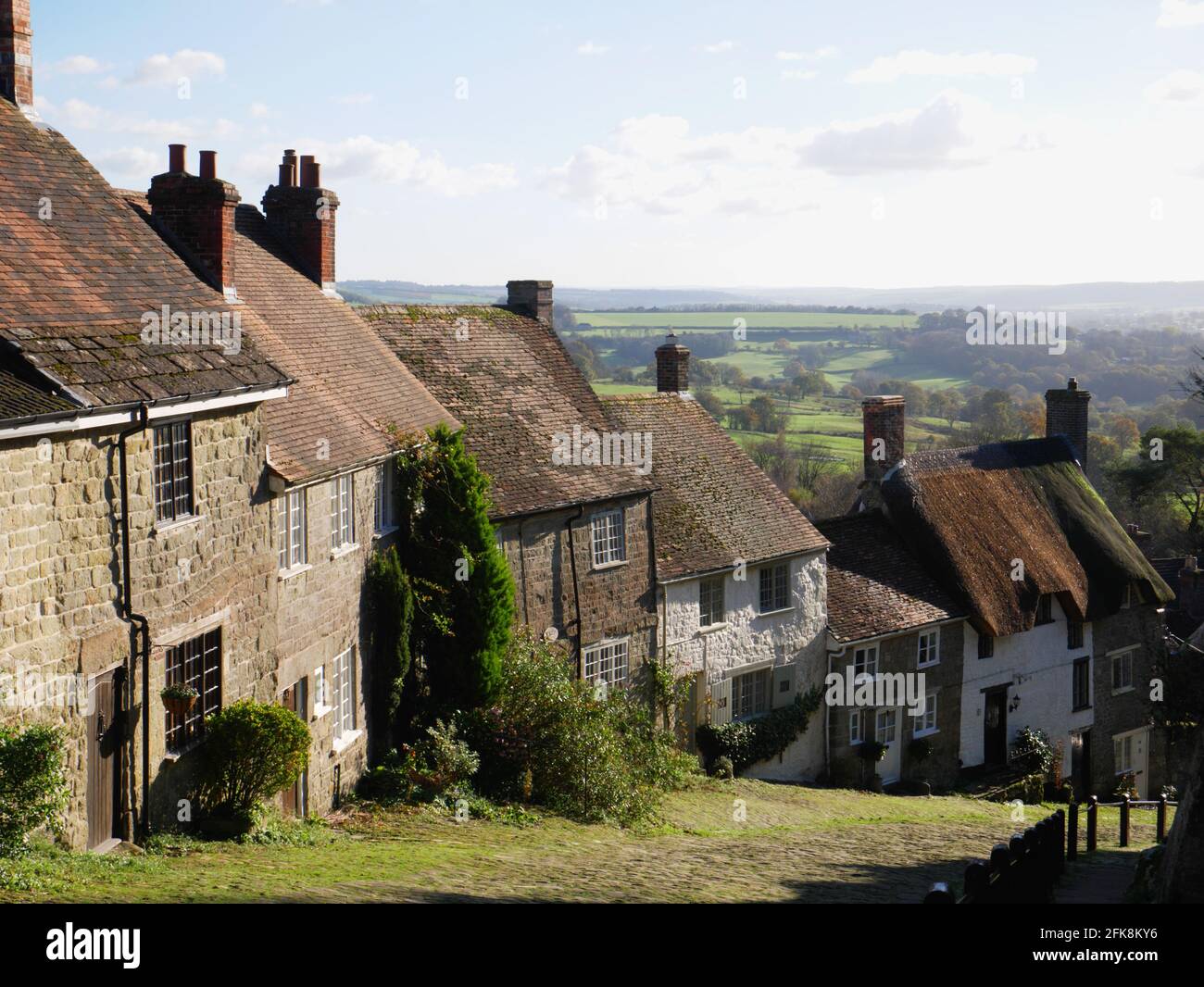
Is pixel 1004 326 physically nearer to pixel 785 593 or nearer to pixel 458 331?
pixel 785 593

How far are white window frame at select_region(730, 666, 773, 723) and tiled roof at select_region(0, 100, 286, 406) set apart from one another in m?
16.3

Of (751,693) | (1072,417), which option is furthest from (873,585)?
(1072,417)

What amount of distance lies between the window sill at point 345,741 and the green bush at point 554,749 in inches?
89.5

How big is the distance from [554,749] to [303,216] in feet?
37.7

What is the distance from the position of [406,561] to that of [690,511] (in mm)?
9366

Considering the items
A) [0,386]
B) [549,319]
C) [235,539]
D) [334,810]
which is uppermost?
[549,319]

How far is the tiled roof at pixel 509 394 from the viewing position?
25219mm

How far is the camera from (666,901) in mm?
13688

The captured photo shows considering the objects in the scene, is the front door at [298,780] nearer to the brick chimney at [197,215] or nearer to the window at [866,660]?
the brick chimney at [197,215]

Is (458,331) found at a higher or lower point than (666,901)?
higher

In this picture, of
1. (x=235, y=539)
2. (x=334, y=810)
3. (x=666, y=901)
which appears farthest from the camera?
(x=334, y=810)

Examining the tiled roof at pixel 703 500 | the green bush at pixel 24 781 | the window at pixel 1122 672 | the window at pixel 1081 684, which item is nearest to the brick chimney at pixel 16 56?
the green bush at pixel 24 781

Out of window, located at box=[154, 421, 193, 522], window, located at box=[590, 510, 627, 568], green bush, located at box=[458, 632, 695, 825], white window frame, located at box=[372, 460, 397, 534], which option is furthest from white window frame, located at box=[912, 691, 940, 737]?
window, located at box=[154, 421, 193, 522]

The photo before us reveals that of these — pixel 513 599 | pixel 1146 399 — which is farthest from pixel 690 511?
pixel 1146 399
